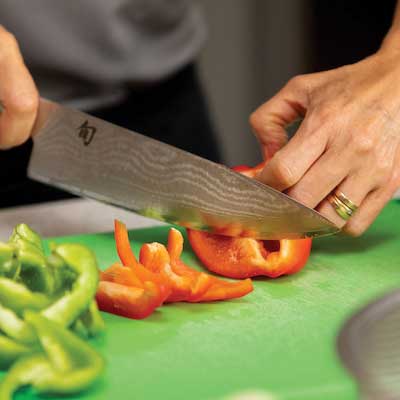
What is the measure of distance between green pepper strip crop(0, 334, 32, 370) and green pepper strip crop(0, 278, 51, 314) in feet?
0.18

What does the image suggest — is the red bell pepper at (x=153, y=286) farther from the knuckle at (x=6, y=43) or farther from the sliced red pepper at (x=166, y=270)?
the knuckle at (x=6, y=43)

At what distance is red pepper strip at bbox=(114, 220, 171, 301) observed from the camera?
143 cm

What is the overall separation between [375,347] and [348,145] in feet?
1.57

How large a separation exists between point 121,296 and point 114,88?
3.36 ft

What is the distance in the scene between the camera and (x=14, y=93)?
178 cm

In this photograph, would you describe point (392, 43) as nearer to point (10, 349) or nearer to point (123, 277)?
point (123, 277)

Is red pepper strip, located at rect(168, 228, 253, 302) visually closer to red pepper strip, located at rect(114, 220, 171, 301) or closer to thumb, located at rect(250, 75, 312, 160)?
red pepper strip, located at rect(114, 220, 171, 301)

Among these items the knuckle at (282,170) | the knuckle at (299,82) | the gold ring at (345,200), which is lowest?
the gold ring at (345,200)

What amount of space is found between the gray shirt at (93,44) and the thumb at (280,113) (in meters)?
0.65

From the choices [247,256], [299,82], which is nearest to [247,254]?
[247,256]

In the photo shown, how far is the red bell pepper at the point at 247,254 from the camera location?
1.56 m

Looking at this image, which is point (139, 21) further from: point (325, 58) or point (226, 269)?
point (325, 58)

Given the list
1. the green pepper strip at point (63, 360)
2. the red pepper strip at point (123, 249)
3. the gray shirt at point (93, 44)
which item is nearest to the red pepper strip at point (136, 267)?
the red pepper strip at point (123, 249)

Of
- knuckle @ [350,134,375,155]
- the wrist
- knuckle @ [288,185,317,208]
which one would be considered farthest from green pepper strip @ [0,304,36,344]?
the wrist
